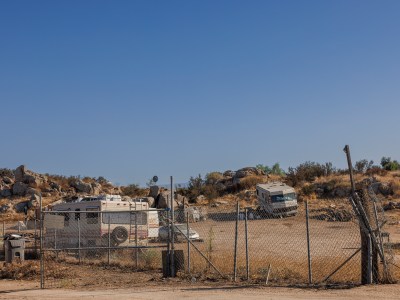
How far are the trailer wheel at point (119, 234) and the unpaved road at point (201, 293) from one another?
9.19 meters

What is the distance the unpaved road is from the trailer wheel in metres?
9.19

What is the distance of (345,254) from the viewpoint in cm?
2288

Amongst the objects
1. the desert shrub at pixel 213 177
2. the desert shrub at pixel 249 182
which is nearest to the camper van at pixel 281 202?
the desert shrub at pixel 249 182

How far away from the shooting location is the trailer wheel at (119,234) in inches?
960

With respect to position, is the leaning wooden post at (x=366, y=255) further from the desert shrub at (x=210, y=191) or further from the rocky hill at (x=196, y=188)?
the desert shrub at (x=210, y=191)

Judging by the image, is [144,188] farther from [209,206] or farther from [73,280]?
[73,280]

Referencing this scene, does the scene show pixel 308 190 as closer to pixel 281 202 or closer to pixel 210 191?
pixel 210 191

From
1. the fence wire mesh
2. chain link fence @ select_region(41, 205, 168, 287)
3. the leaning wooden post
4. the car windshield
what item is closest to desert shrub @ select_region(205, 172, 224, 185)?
the car windshield

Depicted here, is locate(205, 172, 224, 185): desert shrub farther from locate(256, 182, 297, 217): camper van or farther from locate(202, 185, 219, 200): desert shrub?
locate(256, 182, 297, 217): camper van

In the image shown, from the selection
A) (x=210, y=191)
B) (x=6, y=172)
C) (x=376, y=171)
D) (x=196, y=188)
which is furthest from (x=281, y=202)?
(x=6, y=172)

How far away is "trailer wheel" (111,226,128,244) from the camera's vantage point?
80.0ft

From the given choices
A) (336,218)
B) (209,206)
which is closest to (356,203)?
(336,218)

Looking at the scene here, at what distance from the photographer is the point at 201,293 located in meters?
13.4

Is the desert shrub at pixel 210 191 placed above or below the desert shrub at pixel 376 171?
below
